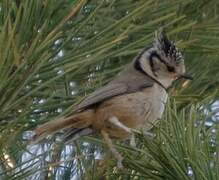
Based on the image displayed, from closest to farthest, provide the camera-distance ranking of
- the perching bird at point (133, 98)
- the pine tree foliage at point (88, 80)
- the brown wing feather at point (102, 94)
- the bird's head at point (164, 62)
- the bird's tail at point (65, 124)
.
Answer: the pine tree foliage at point (88, 80) < the bird's tail at point (65, 124) < the brown wing feather at point (102, 94) < the perching bird at point (133, 98) < the bird's head at point (164, 62)

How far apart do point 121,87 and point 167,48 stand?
0.75ft

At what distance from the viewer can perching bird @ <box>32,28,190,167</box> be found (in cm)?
248

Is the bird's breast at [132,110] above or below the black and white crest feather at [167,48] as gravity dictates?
below

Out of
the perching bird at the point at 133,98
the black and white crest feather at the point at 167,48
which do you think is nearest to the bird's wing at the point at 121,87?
the perching bird at the point at 133,98

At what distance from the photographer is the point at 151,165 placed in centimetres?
175

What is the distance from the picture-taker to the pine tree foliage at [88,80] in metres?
1.70

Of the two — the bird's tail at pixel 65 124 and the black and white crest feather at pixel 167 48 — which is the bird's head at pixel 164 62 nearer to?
the black and white crest feather at pixel 167 48

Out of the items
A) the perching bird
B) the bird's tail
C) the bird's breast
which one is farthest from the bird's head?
the bird's tail

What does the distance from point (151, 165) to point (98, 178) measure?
1.03ft

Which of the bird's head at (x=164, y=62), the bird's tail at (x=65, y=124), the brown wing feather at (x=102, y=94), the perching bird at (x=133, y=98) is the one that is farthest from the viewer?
the bird's head at (x=164, y=62)

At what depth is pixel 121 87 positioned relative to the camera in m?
2.74

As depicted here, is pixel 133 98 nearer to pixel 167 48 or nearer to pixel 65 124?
pixel 167 48

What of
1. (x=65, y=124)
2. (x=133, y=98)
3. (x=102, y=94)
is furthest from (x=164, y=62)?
(x=65, y=124)

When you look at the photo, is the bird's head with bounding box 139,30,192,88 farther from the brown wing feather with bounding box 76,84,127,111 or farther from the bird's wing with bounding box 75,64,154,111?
the brown wing feather with bounding box 76,84,127,111
